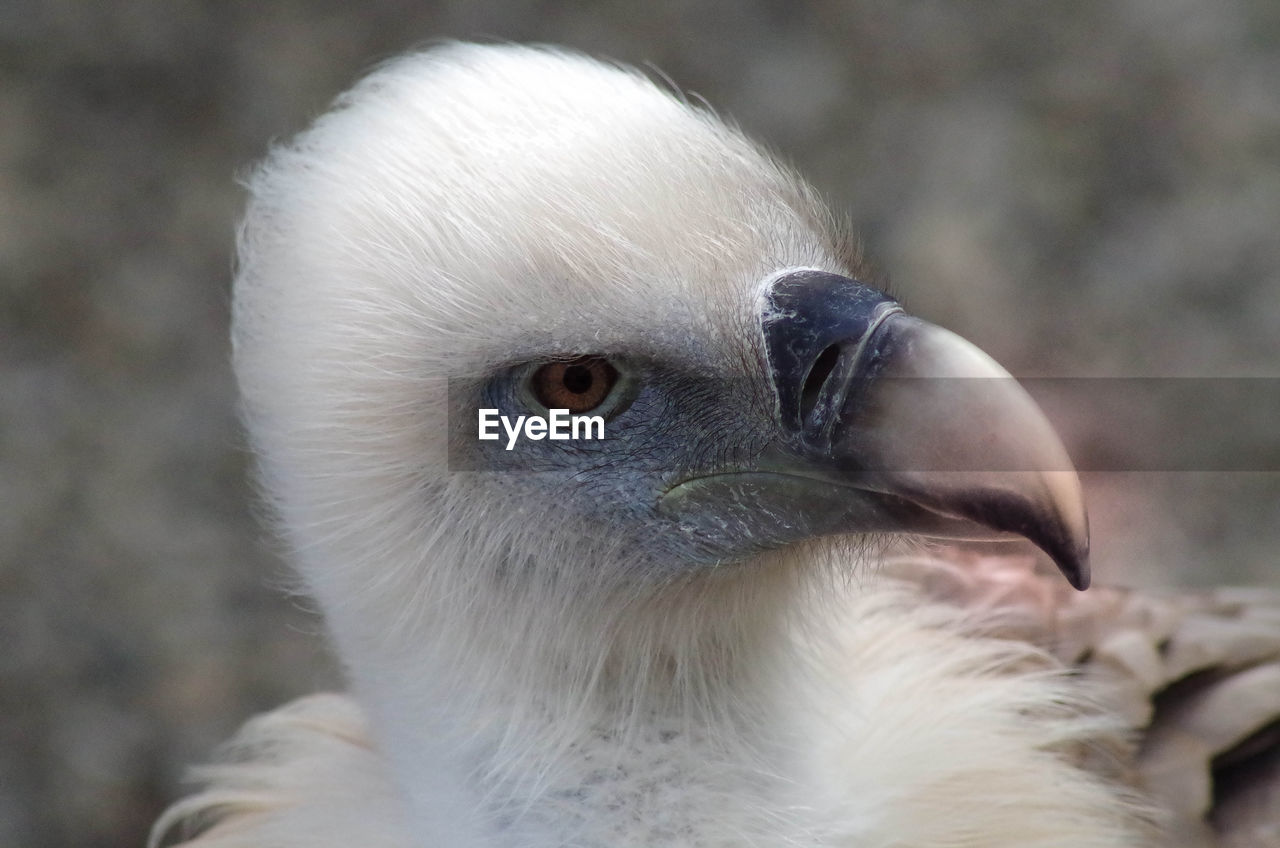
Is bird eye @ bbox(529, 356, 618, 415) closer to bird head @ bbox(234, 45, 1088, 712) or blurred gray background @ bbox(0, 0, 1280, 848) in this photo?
bird head @ bbox(234, 45, 1088, 712)

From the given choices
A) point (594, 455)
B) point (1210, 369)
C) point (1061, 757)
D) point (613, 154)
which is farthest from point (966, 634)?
point (1210, 369)

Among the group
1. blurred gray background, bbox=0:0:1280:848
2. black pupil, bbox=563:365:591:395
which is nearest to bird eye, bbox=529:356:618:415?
black pupil, bbox=563:365:591:395

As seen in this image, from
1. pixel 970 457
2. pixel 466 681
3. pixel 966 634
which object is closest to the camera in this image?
pixel 970 457

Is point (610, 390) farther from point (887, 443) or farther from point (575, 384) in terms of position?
point (887, 443)

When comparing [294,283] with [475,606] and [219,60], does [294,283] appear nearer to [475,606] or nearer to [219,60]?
[475,606]

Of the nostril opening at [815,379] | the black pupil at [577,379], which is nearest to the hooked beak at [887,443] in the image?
the nostril opening at [815,379]

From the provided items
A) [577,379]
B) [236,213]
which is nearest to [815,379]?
[577,379]

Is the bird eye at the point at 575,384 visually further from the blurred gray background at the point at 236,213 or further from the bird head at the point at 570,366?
the blurred gray background at the point at 236,213
